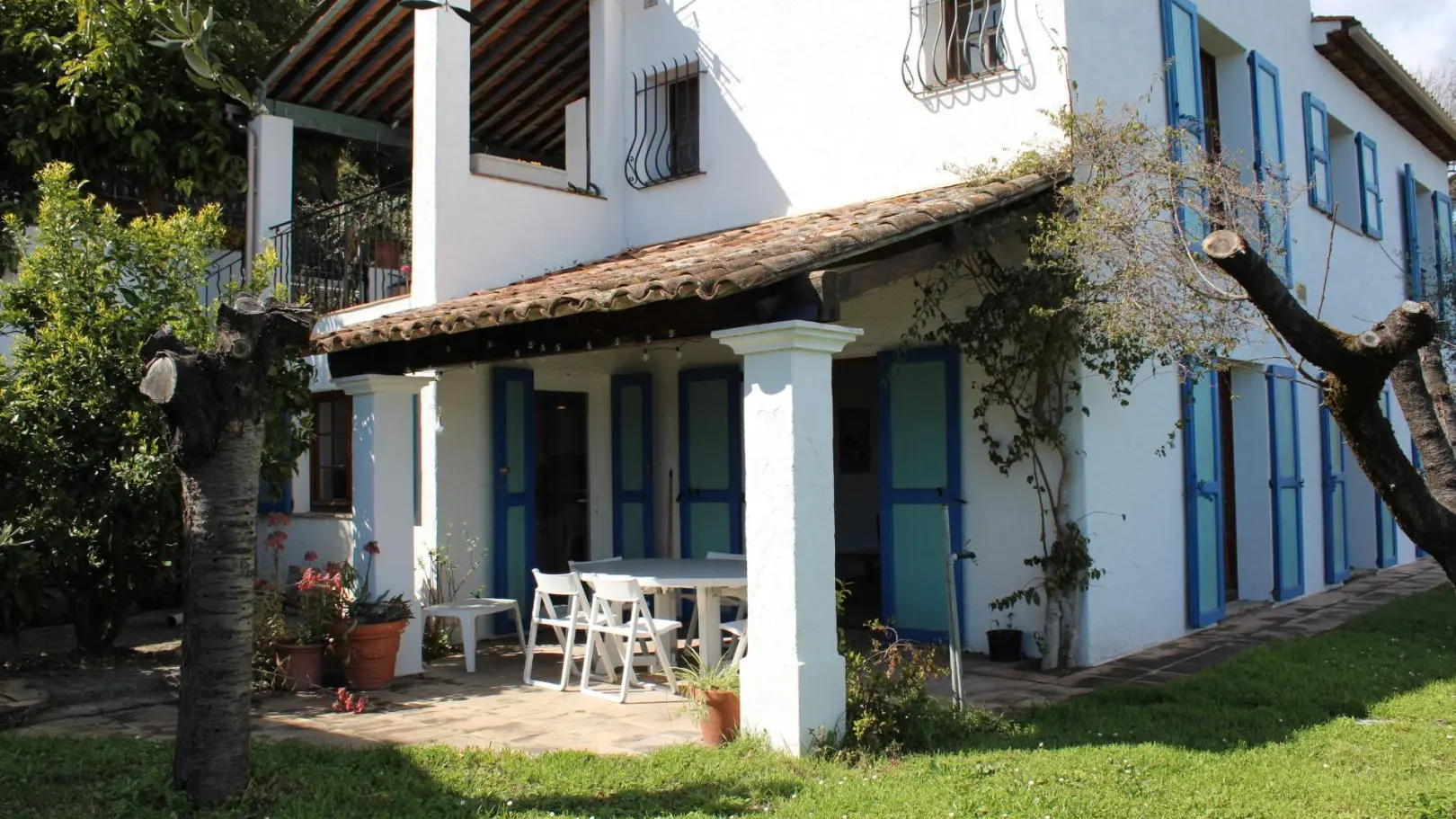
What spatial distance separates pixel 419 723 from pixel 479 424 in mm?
3216

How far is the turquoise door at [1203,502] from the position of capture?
8195mm

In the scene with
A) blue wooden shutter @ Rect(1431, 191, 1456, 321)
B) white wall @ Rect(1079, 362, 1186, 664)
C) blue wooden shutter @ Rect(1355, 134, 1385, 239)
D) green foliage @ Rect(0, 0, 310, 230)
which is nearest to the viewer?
white wall @ Rect(1079, 362, 1186, 664)

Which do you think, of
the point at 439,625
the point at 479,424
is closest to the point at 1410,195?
the point at 479,424

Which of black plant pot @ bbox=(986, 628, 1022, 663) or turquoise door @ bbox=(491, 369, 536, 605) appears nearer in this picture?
black plant pot @ bbox=(986, 628, 1022, 663)

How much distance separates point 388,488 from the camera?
739cm

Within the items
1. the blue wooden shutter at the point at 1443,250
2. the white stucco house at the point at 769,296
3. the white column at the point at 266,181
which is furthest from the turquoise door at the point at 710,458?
the blue wooden shutter at the point at 1443,250

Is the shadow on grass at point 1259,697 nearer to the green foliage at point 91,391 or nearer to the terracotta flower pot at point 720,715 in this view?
the terracotta flower pot at point 720,715

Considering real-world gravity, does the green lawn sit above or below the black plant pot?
below

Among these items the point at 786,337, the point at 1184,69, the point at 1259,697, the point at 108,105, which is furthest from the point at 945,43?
the point at 108,105

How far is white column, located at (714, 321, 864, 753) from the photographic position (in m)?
5.12

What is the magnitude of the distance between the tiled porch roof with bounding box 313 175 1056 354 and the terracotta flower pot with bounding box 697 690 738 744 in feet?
6.28

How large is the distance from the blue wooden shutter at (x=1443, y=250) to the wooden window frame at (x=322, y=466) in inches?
412

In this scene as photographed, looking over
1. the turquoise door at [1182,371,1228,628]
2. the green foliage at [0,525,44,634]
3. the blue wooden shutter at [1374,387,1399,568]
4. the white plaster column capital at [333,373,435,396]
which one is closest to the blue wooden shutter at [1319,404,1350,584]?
the blue wooden shutter at [1374,387,1399,568]

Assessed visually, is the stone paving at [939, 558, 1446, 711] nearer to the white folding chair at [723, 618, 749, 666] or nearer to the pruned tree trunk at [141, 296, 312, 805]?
the white folding chair at [723, 618, 749, 666]
